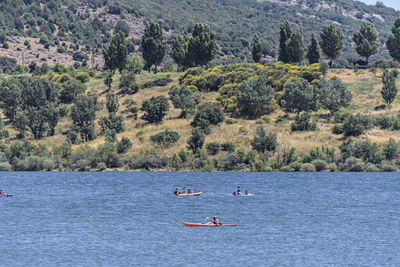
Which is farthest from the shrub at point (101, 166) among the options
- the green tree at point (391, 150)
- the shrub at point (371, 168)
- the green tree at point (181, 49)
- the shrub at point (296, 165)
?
the green tree at point (181, 49)

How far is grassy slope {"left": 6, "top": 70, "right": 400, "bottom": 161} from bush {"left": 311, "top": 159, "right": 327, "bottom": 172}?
5122 mm

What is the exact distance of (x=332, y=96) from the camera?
14625 cm

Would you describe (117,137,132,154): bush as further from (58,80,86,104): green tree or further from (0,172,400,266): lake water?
(58,80,86,104): green tree

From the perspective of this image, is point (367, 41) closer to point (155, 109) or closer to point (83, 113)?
point (155, 109)

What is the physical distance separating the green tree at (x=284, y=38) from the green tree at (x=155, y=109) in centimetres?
4542

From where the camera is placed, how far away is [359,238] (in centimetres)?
5434

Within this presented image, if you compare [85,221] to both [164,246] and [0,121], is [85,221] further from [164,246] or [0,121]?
[0,121]

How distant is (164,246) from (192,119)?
99247 millimetres

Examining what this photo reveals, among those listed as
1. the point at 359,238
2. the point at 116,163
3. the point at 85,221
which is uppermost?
the point at 359,238

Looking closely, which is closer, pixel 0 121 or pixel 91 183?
pixel 91 183

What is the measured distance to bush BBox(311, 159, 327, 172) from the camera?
122613 millimetres

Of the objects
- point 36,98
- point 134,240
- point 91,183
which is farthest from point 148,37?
point 134,240

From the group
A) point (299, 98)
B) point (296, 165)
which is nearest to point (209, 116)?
point (299, 98)

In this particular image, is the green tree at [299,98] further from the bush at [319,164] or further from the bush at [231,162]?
the bush at [231,162]
